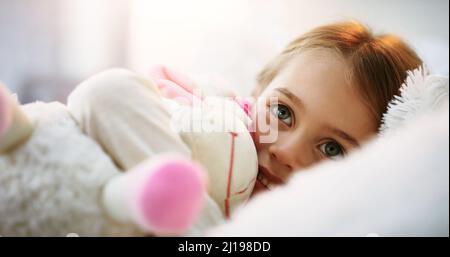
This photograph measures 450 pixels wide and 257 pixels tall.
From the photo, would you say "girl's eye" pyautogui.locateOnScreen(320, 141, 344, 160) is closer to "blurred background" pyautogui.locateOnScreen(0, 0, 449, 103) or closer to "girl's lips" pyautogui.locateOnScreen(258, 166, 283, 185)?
"girl's lips" pyautogui.locateOnScreen(258, 166, 283, 185)

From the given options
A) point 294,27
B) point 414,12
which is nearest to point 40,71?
point 294,27

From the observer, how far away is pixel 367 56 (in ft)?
2.57

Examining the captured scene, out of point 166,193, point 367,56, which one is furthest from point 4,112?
point 367,56

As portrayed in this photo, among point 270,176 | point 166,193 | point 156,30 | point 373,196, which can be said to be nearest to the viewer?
point 166,193

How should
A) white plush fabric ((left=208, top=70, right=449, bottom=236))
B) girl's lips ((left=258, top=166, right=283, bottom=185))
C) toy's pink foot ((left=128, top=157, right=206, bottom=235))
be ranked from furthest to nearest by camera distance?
girl's lips ((left=258, top=166, right=283, bottom=185))
white plush fabric ((left=208, top=70, right=449, bottom=236))
toy's pink foot ((left=128, top=157, right=206, bottom=235))

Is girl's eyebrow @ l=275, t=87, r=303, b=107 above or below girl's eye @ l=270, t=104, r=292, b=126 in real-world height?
above

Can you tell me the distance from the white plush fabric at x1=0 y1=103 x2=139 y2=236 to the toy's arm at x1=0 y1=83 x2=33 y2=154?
0.01m

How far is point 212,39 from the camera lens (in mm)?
843

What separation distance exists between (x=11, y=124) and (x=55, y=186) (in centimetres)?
9

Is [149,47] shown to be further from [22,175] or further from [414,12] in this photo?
[414,12]

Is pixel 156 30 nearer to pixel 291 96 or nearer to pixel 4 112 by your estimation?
pixel 291 96

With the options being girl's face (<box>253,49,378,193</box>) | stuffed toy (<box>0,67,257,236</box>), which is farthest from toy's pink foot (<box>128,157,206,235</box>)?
girl's face (<box>253,49,378,193</box>)

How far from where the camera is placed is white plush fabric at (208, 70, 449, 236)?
594 millimetres

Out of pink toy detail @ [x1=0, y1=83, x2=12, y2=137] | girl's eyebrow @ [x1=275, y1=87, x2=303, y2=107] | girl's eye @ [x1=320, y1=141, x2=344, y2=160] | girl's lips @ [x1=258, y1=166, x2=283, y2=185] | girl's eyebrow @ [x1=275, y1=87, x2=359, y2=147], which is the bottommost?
girl's lips @ [x1=258, y1=166, x2=283, y2=185]
